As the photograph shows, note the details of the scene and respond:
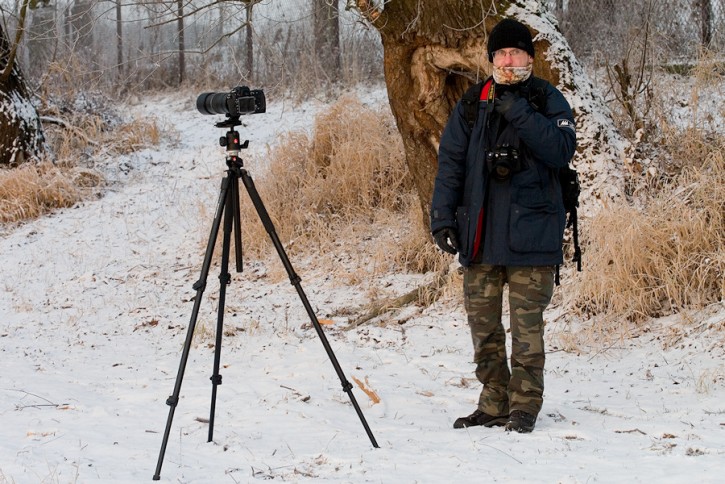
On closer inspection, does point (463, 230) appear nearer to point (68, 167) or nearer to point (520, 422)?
point (520, 422)

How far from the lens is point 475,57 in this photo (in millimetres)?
5910

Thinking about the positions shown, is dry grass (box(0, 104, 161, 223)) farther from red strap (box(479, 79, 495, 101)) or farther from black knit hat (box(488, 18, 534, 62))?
black knit hat (box(488, 18, 534, 62))

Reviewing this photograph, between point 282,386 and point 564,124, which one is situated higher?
point 564,124

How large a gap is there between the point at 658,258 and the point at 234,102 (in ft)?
10.3

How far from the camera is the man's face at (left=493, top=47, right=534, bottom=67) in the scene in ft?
11.6

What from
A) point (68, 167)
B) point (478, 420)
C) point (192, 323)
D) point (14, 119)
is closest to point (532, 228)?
point (478, 420)

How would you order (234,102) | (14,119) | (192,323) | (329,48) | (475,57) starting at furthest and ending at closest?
(329,48) < (14,119) < (475,57) < (234,102) < (192,323)

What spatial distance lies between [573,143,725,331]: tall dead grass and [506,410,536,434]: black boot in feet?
6.02

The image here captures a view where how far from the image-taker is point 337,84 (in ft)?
39.9

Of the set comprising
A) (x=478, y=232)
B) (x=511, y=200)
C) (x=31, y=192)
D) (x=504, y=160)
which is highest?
(x=504, y=160)

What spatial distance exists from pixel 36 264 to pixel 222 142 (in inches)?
214

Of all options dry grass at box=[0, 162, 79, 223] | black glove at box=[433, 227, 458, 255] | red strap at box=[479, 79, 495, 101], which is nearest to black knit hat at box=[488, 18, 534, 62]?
red strap at box=[479, 79, 495, 101]

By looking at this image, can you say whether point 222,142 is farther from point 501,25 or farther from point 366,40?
point 366,40

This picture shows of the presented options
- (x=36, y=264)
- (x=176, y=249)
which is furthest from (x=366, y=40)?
(x=36, y=264)
